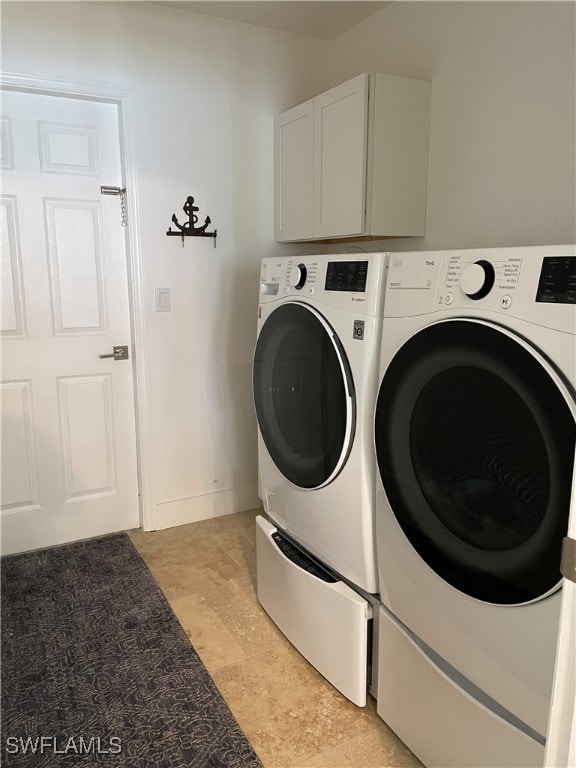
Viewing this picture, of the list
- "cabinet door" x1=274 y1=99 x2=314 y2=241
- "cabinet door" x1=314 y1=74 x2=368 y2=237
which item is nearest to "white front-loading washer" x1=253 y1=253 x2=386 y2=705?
"cabinet door" x1=314 y1=74 x2=368 y2=237

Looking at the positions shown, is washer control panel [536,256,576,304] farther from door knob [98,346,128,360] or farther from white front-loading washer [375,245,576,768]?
door knob [98,346,128,360]

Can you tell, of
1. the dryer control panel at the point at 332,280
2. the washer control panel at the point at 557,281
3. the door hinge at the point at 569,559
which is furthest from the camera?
the dryer control panel at the point at 332,280

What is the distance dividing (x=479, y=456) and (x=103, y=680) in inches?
55.7

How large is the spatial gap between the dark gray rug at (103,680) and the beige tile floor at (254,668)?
0.06 meters

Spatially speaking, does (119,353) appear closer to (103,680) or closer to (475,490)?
(103,680)

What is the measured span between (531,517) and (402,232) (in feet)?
4.92

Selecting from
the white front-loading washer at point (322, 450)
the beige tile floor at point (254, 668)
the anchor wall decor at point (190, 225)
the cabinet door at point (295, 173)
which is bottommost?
the beige tile floor at point (254, 668)

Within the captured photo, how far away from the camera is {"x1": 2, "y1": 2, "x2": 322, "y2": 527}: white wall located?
246cm

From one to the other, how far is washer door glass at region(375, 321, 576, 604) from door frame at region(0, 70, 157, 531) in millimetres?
1555

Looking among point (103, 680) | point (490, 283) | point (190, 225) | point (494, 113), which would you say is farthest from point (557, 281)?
point (190, 225)

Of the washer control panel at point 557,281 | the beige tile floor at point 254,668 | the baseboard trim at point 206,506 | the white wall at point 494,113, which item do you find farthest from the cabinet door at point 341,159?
the beige tile floor at point 254,668

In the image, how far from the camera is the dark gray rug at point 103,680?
1590mm

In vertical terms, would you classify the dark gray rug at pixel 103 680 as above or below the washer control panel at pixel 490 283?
below

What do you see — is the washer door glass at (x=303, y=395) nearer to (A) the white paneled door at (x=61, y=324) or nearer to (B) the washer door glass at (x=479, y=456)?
(B) the washer door glass at (x=479, y=456)
